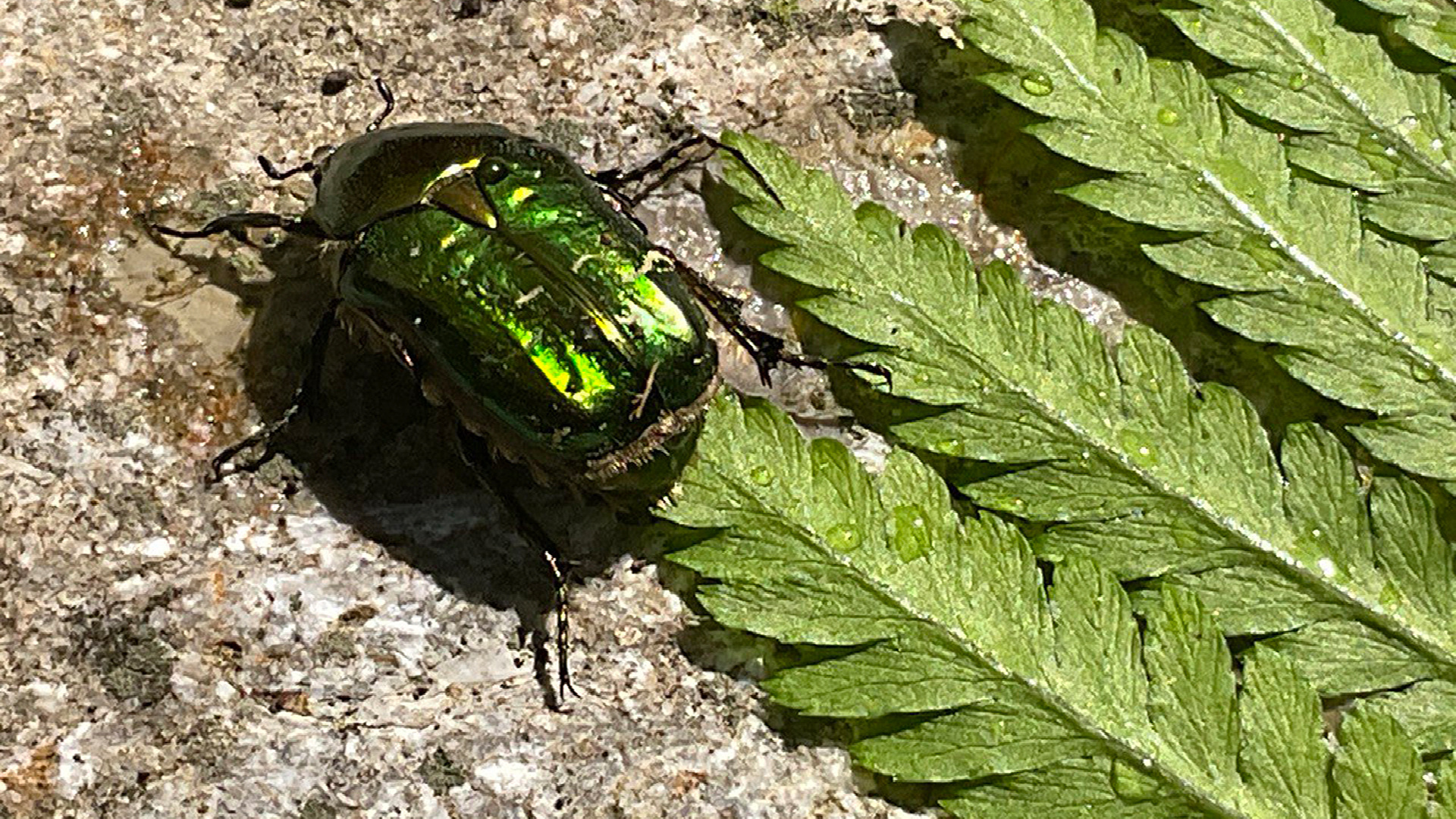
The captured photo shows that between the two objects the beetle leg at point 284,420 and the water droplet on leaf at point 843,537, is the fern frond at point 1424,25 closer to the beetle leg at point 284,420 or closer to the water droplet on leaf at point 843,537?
the water droplet on leaf at point 843,537

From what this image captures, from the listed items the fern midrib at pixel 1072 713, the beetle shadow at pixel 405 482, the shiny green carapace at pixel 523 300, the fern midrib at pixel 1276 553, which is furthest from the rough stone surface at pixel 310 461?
the fern midrib at pixel 1276 553

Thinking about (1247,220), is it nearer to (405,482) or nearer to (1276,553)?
(1276,553)

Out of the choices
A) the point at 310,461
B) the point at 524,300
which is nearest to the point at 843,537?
the point at 524,300

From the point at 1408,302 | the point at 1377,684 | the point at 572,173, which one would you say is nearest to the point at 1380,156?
the point at 1408,302

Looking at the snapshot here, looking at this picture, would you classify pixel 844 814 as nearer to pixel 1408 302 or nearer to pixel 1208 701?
pixel 1208 701

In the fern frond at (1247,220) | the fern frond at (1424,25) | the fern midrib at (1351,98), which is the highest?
the fern frond at (1424,25)

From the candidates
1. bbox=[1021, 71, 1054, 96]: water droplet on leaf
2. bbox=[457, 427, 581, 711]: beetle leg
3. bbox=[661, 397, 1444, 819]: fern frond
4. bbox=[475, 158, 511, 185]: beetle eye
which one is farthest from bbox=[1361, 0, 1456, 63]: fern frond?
bbox=[457, 427, 581, 711]: beetle leg

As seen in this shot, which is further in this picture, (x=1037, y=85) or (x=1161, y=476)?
(x=1037, y=85)

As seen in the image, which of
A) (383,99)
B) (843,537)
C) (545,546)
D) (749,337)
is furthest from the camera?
(383,99)
